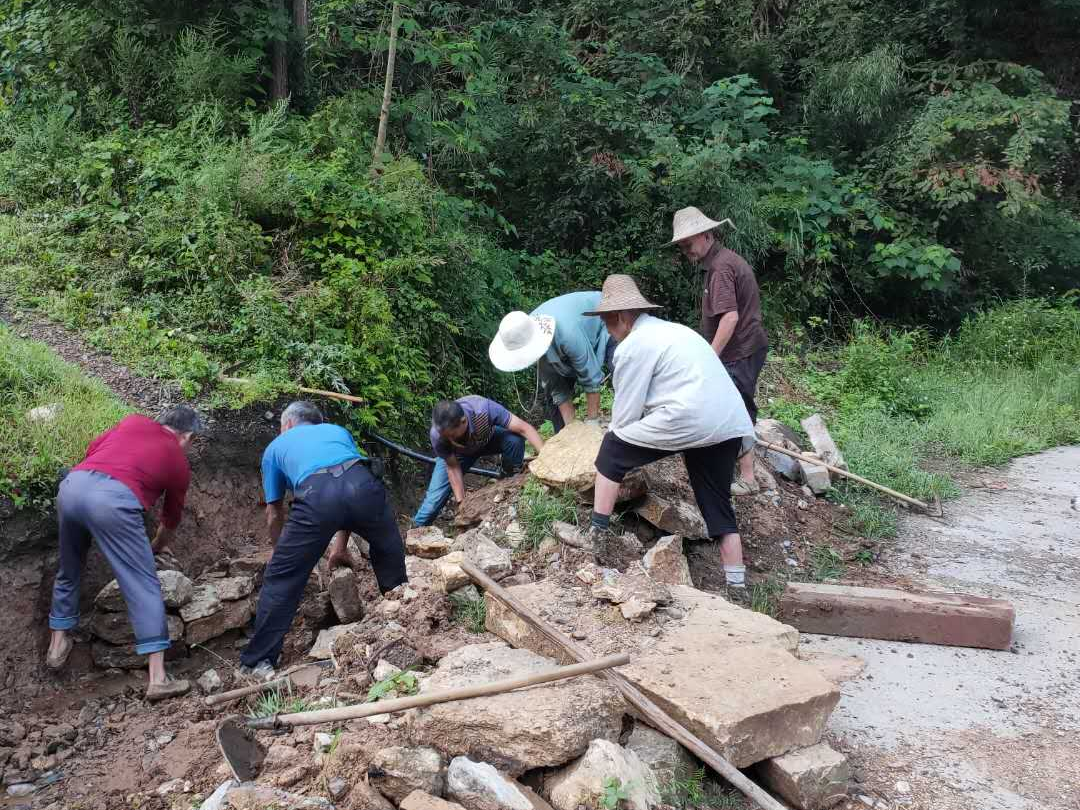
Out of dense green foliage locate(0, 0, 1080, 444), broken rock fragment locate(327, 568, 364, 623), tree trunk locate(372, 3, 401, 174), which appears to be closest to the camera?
broken rock fragment locate(327, 568, 364, 623)

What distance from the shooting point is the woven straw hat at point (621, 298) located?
4977 mm

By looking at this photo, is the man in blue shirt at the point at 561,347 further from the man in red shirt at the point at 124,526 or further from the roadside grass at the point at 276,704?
the roadside grass at the point at 276,704

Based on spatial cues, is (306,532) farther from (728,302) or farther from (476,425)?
(728,302)

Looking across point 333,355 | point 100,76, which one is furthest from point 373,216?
point 100,76

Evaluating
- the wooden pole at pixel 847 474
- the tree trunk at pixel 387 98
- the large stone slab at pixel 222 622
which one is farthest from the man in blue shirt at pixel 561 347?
the tree trunk at pixel 387 98

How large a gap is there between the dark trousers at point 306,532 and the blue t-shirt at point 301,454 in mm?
80

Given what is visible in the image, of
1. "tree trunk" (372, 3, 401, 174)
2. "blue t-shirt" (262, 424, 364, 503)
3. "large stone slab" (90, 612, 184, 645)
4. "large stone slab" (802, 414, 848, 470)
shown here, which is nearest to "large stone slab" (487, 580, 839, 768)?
"blue t-shirt" (262, 424, 364, 503)

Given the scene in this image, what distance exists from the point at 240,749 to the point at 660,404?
9.03ft

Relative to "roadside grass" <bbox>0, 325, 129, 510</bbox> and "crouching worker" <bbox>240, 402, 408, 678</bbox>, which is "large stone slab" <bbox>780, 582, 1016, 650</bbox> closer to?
"crouching worker" <bbox>240, 402, 408, 678</bbox>

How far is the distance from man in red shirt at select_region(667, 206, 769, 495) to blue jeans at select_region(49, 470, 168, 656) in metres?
3.87

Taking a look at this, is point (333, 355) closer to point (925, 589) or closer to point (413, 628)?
point (413, 628)

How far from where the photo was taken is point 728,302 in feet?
20.1

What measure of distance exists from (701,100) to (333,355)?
7009mm

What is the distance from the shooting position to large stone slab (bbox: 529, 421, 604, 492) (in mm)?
5641
